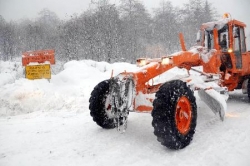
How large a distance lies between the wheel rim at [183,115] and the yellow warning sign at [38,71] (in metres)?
7.72

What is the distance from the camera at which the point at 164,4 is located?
161ft

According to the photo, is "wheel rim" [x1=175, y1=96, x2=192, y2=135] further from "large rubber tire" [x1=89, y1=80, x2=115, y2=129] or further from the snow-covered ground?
"large rubber tire" [x1=89, y1=80, x2=115, y2=129]

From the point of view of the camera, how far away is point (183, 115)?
4.88m

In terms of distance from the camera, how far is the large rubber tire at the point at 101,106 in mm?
5645

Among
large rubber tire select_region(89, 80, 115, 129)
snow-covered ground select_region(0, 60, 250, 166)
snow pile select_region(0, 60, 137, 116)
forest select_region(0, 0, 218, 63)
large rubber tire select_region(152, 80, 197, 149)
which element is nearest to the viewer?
snow-covered ground select_region(0, 60, 250, 166)

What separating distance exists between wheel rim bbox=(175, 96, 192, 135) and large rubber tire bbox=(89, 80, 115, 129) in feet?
5.62

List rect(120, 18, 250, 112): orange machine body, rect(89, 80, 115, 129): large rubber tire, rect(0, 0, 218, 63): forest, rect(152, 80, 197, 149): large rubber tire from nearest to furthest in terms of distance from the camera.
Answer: rect(152, 80, 197, 149): large rubber tire, rect(89, 80, 115, 129): large rubber tire, rect(120, 18, 250, 112): orange machine body, rect(0, 0, 218, 63): forest

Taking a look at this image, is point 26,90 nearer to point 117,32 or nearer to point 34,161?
point 34,161

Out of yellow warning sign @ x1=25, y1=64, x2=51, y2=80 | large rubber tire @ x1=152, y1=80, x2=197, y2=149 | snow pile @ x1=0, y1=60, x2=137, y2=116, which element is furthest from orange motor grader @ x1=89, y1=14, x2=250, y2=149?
yellow warning sign @ x1=25, y1=64, x2=51, y2=80

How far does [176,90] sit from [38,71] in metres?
8.06

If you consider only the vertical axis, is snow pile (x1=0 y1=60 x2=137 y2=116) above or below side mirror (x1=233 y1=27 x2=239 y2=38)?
below

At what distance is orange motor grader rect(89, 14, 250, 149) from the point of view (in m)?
4.42

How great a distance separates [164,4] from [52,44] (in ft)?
75.6

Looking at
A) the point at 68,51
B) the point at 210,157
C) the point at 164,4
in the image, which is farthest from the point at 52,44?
the point at 210,157
